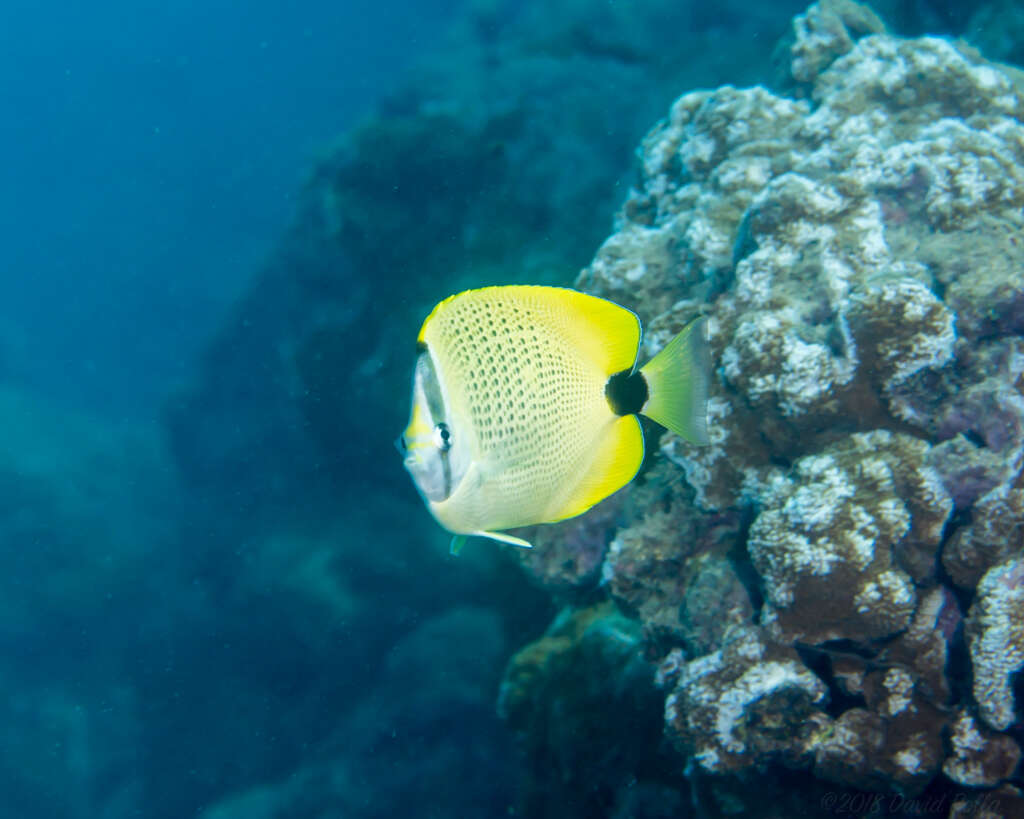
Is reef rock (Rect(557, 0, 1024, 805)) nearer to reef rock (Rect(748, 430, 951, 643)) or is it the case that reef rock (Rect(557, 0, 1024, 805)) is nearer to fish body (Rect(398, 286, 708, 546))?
reef rock (Rect(748, 430, 951, 643))

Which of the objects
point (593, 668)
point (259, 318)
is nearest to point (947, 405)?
point (593, 668)

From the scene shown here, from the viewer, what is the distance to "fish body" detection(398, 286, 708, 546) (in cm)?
117

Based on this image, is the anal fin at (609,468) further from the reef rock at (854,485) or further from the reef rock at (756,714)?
the reef rock at (756,714)

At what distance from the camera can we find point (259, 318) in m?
8.86

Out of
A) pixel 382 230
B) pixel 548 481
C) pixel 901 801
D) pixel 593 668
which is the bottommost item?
pixel 593 668

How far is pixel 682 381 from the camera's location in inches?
54.0

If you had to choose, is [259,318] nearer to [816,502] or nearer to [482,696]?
[482,696]

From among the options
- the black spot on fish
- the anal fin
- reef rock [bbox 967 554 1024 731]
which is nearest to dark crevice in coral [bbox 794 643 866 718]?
reef rock [bbox 967 554 1024 731]

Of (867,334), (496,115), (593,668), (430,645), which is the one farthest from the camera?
(496,115)

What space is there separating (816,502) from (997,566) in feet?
2.17

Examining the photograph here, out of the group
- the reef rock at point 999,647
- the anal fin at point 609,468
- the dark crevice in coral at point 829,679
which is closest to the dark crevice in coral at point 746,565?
the dark crevice in coral at point 829,679

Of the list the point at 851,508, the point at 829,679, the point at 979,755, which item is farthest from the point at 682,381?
the point at 979,755

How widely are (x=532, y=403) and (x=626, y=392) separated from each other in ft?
0.91

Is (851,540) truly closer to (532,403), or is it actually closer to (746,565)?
(746,565)
